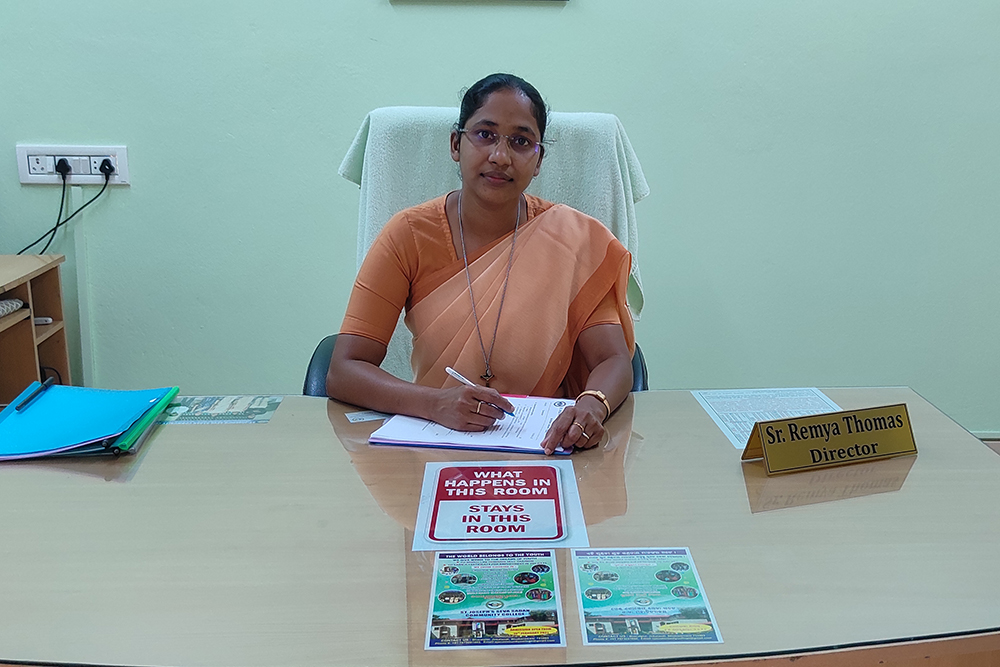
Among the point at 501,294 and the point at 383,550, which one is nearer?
the point at 383,550

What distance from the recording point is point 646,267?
2.50m

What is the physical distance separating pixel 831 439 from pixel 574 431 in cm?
34

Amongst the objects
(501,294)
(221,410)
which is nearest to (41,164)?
(221,410)

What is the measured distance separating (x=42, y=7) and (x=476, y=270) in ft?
5.19

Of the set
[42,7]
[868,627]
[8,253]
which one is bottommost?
[8,253]

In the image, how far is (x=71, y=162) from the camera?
7.55ft

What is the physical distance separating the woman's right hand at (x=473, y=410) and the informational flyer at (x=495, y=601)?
34cm

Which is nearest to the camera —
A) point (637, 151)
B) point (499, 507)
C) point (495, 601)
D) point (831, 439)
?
point (495, 601)

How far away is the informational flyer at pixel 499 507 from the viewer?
2.87 ft

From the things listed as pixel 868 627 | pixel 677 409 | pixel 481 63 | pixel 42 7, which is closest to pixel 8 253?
pixel 42 7

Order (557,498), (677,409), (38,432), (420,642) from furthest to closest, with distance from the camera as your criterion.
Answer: (677,409), (38,432), (557,498), (420,642)

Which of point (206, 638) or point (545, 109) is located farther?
point (545, 109)

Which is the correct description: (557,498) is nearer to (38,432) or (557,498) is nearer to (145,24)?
(38,432)

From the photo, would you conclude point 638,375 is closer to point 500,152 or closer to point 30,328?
point 500,152
